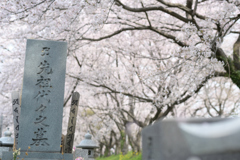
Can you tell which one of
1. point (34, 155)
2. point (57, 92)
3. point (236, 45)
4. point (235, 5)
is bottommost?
point (34, 155)

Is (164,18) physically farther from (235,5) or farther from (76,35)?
(235,5)

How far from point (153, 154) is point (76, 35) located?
7.60 metres

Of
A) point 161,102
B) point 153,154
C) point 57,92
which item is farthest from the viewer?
point 161,102

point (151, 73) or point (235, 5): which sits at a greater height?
point (235, 5)

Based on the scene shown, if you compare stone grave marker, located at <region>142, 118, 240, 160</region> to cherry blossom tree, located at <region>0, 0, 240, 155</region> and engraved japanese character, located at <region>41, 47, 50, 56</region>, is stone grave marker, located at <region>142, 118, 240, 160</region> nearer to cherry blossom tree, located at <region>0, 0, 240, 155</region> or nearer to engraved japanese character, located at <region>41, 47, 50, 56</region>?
cherry blossom tree, located at <region>0, 0, 240, 155</region>

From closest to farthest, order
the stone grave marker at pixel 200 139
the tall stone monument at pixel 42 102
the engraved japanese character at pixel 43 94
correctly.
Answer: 1. the stone grave marker at pixel 200 139
2. the tall stone monument at pixel 42 102
3. the engraved japanese character at pixel 43 94

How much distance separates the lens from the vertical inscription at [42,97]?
6.17 meters

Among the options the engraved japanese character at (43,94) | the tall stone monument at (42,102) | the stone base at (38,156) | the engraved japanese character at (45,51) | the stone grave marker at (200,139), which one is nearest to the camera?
the stone grave marker at (200,139)

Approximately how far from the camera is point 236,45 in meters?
7.81

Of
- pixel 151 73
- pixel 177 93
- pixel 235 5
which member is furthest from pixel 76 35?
pixel 235 5

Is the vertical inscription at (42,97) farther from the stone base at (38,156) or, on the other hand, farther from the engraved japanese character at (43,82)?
the stone base at (38,156)

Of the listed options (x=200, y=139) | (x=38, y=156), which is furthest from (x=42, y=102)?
(x=200, y=139)

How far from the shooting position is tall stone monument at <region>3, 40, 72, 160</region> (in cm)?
612

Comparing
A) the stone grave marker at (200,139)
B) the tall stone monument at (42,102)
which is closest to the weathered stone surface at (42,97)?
the tall stone monument at (42,102)
